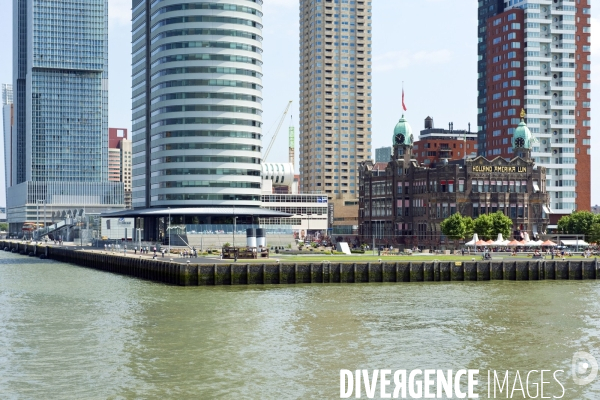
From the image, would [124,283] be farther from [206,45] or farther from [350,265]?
[206,45]

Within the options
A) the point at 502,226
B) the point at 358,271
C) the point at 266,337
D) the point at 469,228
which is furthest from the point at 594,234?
the point at 266,337

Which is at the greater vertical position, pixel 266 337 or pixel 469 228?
pixel 469 228

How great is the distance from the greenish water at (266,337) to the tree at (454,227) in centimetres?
7503

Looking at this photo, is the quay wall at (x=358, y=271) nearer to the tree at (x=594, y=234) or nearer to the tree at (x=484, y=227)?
the tree at (x=484, y=227)

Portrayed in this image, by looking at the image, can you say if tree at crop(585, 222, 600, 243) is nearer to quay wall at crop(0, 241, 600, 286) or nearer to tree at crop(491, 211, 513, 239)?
tree at crop(491, 211, 513, 239)

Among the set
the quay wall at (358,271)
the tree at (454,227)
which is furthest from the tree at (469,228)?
the quay wall at (358,271)

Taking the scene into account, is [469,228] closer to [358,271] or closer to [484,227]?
[484,227]

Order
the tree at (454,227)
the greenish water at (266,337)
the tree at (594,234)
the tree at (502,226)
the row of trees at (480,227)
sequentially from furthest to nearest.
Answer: the tree at (594,234) < the tree at (454,227) < the tree at (502,226) < the row of trees at (480,227) < the greenish water at (266,337)

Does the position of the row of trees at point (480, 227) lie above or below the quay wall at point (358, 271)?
above

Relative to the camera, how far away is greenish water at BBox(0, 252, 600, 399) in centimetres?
5256

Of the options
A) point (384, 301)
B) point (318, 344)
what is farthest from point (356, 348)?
point (384, 301)

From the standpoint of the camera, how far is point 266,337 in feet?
222

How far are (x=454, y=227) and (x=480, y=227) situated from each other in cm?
541

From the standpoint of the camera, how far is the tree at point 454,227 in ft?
597
